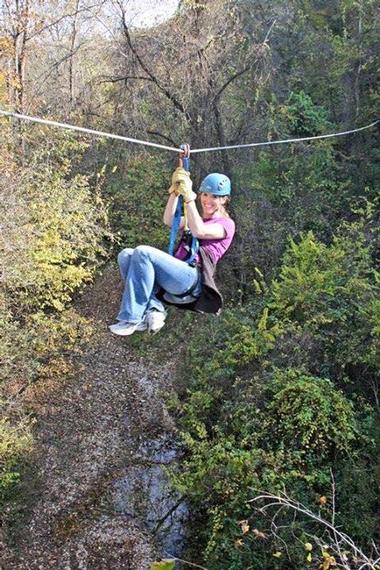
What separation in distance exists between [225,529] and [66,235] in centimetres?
580

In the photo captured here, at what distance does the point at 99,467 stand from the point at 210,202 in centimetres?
574

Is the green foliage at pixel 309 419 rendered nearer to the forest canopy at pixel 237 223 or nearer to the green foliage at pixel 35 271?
the forest canopy at pixel 237 223

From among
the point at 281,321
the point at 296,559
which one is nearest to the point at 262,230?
the point at 281,321

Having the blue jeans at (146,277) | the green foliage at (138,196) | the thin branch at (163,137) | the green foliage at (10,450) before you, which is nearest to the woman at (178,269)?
the blue jeans at (146,277)

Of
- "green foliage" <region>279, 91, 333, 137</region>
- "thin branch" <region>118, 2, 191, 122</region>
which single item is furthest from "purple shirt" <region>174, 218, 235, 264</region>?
"green foliage" <region>279, 91, 333, 137</region>

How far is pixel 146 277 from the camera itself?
358 centimetres

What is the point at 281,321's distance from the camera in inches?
315

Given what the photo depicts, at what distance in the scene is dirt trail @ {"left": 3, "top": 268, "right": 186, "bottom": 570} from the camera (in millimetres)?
7148

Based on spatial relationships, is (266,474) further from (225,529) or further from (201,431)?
(201,431)

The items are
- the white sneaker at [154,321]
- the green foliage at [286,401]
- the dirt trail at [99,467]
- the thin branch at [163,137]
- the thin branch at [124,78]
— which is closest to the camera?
the white sneaker at [154,321]

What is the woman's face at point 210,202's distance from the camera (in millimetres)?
3867

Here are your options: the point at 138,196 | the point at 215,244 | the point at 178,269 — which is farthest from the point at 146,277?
the point at 138,196

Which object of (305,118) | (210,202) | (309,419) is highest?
(305,118)

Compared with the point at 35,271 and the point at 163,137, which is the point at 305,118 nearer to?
the point at 163,137
